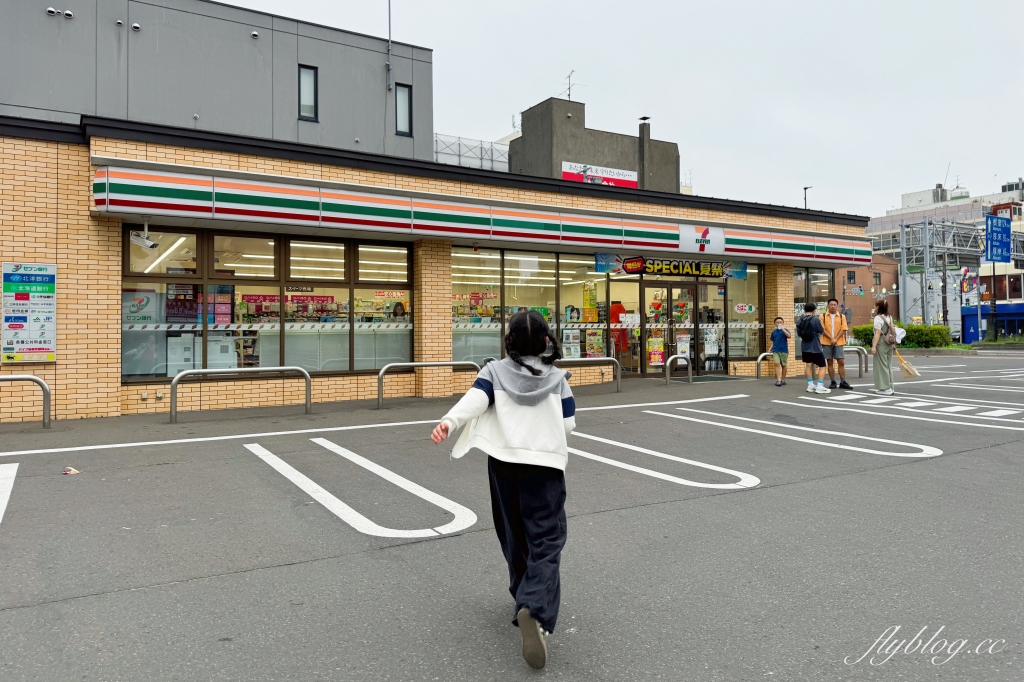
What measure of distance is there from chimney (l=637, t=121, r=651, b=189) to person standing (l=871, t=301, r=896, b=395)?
1129 inches

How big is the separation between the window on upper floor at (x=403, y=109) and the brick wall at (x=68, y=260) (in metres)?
13.7

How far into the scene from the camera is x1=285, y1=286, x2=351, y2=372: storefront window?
12.3 m

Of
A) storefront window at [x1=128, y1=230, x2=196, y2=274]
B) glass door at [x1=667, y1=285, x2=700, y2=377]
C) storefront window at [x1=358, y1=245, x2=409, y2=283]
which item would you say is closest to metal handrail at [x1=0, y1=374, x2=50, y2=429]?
storefront window at [x1=128, y1=230, x2=196, y2=274]

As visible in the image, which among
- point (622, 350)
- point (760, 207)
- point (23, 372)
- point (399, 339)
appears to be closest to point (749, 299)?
point (760, 207)

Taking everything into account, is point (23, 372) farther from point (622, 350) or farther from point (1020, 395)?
point (1020, 395)

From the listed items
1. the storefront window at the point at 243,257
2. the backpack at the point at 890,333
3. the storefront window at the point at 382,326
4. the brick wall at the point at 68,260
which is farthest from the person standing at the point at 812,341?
the brick wall at the point at 68,260

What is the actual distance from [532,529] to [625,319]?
41.4 feet

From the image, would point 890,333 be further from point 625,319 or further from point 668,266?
point 625,319

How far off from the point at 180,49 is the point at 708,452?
19.1m

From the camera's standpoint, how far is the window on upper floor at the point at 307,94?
21672mm

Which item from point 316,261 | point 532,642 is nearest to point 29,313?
point 316,261

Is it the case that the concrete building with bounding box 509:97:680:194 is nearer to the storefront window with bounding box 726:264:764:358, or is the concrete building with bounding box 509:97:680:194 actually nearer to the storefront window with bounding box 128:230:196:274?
the storefront window with bounding box 726:264:764:358

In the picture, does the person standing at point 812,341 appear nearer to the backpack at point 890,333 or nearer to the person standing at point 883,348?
the person standing at point 883,348

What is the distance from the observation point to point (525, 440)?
11.3ft
